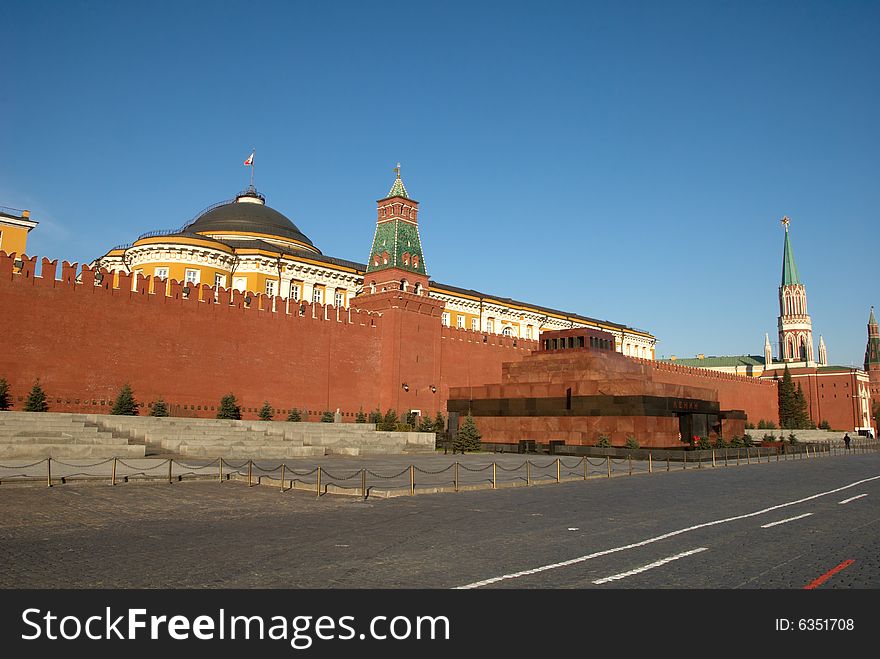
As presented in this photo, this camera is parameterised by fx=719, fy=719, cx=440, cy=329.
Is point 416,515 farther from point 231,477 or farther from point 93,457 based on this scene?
point 93,457

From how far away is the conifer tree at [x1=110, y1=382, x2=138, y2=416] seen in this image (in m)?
25.0

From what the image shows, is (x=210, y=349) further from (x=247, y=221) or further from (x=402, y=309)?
(x=247, y=221)

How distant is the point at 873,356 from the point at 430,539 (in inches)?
4028

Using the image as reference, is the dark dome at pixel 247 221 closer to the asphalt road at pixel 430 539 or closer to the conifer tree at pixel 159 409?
the conifer tree at pixel 159 409

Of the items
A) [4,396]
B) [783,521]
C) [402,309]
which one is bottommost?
[783,521]

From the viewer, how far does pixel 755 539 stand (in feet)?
29.4

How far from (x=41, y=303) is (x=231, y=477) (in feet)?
43.7

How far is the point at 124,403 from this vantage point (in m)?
25.1

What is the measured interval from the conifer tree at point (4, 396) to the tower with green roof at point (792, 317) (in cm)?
9510

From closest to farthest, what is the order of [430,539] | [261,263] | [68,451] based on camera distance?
[430,539]
[68,451]
[261,263]

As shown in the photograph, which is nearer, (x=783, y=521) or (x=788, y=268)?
(x=783, y=521)

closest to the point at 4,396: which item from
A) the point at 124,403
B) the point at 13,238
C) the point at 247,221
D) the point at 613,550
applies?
the point at 124,403

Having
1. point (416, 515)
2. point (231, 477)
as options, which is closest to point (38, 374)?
point (231, 477)

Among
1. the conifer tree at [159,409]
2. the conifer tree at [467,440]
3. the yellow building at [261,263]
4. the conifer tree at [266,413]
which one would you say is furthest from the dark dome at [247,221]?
the conifer tree at [467,440]
